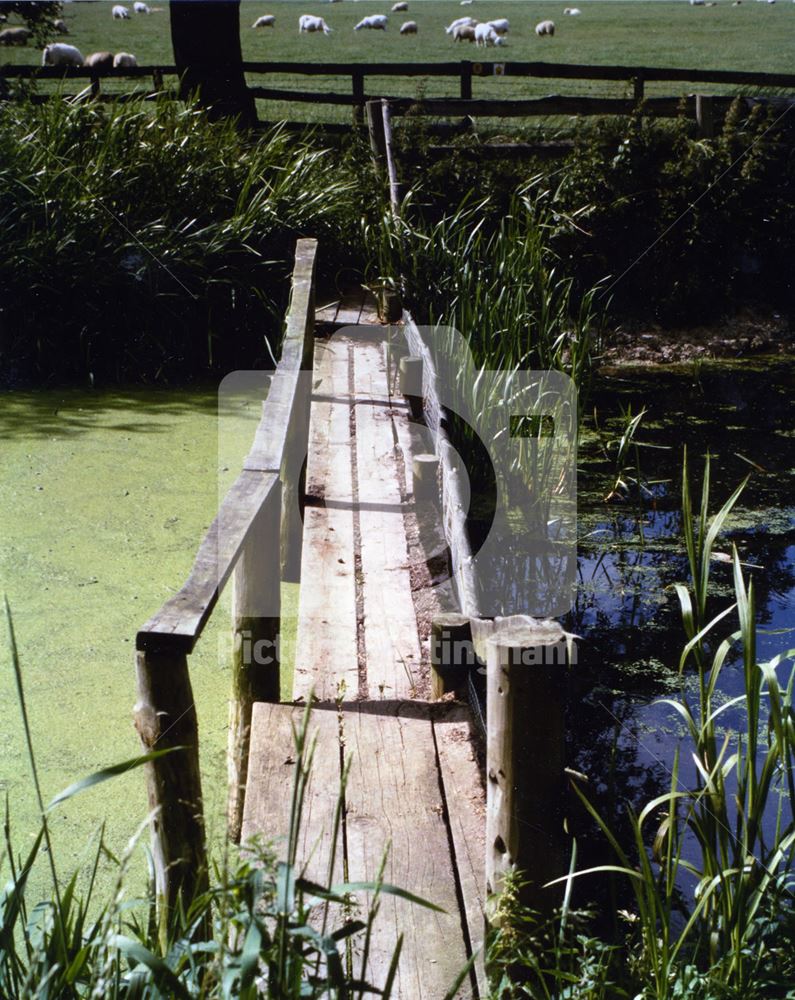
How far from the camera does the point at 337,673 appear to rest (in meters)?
2.96

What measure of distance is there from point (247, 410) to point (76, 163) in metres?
2.06

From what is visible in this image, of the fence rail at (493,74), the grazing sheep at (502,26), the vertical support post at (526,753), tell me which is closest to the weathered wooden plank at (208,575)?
the vertical support post at (526,753)

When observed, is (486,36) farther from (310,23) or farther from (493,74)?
(493,74)

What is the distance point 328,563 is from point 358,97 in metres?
7.98

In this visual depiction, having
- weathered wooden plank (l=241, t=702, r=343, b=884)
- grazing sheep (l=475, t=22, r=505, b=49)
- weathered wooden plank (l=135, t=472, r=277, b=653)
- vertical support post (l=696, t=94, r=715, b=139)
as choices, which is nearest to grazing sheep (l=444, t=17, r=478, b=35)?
grazing sheep (l=475, t=22, r=505, b=49)

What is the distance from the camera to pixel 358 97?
10.7 m

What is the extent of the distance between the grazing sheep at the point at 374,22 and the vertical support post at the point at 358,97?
366 cm

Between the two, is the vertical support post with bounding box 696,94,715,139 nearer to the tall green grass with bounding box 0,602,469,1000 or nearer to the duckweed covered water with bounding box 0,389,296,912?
the duckweed covered water with bounding box 0,389,296,912

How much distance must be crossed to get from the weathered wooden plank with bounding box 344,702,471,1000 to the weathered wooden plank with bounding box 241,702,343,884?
41 mm

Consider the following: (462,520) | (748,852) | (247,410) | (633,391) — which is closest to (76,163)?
(247,410)

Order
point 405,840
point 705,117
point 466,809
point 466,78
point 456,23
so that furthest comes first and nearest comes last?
point 456,23 < point 466,78 < point 705,117 < point 466,809 < point 405,840

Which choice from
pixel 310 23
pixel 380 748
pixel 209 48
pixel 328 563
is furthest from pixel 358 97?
pixel 380 748

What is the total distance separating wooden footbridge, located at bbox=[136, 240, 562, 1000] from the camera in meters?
2.02

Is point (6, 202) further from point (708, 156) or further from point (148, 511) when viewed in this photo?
point (708, 156)
